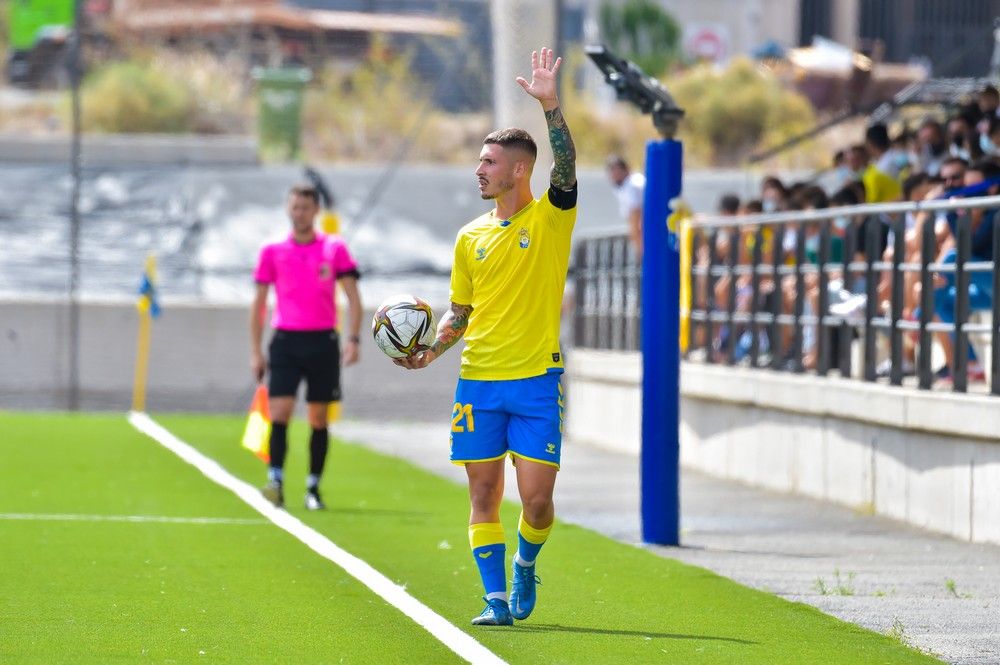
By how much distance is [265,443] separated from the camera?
14797 mm

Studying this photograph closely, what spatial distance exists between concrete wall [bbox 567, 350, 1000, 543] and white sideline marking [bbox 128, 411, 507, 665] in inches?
151

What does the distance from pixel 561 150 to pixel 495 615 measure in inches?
76.2

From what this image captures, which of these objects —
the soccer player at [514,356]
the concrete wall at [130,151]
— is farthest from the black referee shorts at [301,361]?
the concrete wall at [130,151]

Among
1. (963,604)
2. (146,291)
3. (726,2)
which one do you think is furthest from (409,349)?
(726,2)

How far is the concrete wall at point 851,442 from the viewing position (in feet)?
42.5

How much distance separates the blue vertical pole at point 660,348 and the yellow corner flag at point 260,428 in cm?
300

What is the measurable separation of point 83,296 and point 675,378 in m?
18.3

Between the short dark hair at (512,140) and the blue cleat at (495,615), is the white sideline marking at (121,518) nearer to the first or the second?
the blue cleat at (495,615)

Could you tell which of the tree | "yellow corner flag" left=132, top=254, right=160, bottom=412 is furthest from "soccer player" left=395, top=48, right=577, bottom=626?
the tree

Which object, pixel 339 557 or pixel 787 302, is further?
pixel 787 302

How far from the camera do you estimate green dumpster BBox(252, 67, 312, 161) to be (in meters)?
35.5

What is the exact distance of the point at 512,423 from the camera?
29.8 feet

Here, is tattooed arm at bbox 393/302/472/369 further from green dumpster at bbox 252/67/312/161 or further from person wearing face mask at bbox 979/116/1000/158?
green dumpster at bbox 252/67/312/161

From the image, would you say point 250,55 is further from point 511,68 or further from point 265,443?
point 265,443
